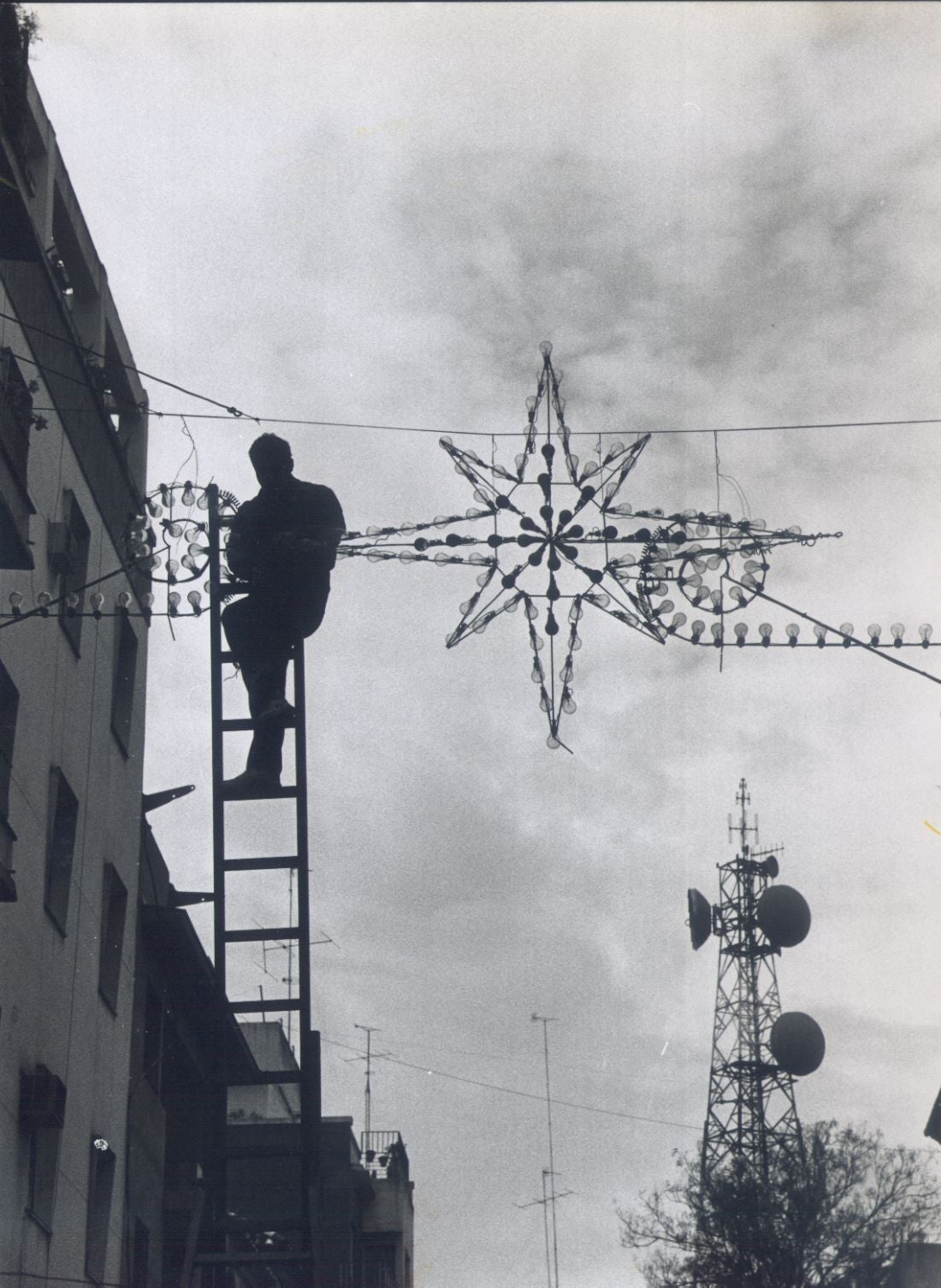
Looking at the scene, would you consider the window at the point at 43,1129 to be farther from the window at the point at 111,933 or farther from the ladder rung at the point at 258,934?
the ladder rung at the point at 258,934

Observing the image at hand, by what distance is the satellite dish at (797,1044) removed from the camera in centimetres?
4969

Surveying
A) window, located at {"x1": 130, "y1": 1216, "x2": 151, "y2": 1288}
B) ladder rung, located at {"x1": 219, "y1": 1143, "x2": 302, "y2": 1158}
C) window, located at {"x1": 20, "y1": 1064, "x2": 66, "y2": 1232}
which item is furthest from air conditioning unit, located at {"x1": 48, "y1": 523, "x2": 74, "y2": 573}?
ladder rung, located at {"x1": 219, "y1": 1143, "x2": 302, "y2": 1158}

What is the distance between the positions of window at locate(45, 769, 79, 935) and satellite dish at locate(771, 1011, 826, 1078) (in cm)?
3060

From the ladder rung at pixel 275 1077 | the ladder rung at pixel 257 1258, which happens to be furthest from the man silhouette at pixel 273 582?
the ladder rung at pixel 257 1258

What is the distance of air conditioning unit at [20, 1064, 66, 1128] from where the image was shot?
20.2 metres

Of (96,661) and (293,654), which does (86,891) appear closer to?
(96,661)

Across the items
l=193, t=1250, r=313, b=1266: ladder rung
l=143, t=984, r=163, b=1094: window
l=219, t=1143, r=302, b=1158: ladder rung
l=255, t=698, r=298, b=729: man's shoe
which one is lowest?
l=193, t=1250, r=313, b=1266: ladder rung

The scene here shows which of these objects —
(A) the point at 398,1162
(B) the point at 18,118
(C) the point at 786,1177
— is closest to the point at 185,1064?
(B) the point at 18,118

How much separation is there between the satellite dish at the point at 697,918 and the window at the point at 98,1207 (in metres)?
29.4

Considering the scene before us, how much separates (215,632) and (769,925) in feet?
129

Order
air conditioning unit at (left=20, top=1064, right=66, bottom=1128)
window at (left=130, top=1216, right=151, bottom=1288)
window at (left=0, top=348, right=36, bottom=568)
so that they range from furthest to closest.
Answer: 1. window at (left=130, top=1216, right=151, bottom=1288)
2. air conditioning unit at (left=20, top=1064, right=66, bottom=1128)
3. window at (left=0, top=348, right=36, bottom=568)

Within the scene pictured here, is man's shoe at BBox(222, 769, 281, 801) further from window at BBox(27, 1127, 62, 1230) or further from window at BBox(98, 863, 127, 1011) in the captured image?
window at BBox(98, 863, 127, 1011)

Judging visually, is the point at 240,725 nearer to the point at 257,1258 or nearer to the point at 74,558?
the point at 257,1258

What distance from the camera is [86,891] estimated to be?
23.6 m
